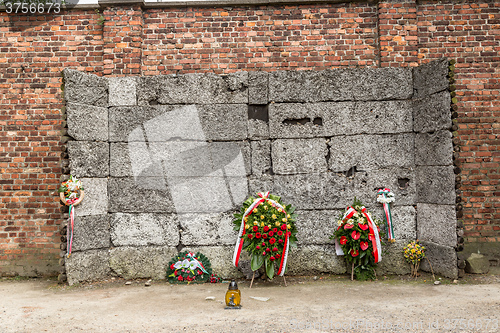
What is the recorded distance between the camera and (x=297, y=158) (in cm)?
484

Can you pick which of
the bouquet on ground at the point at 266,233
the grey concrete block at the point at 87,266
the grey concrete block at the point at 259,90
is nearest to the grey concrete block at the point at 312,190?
the bouquet on ground at the point at 266,233

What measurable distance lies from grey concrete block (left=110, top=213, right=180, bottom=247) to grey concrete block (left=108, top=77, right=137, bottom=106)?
158 centimetres

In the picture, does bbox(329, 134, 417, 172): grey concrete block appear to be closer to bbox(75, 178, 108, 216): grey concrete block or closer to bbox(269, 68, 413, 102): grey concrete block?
bbox(269, 68, 413, 102): grey concrete block

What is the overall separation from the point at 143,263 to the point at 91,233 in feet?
2.62

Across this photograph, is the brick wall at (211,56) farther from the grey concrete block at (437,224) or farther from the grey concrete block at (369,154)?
the grey concrete block at (369,154)

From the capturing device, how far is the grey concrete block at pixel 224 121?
4879 millimetres

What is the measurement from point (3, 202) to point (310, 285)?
4607mm

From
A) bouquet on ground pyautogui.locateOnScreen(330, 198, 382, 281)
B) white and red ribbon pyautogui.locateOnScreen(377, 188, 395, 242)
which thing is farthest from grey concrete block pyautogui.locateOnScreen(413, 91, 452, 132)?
bouquet on ground pyautogui.locateOnScreen(330, 198, 382, 281)

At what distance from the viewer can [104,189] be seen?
482cm

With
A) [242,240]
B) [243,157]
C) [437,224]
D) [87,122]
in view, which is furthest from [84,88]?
[437,224]

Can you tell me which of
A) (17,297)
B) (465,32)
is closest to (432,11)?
(465,32)

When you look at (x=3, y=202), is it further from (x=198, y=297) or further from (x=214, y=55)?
(x=214, y=55)

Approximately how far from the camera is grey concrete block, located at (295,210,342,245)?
15.6 feet

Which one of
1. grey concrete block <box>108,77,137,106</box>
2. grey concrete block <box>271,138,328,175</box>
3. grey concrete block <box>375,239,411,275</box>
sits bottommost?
grey concrete block <box>375,239,411,275</box>
